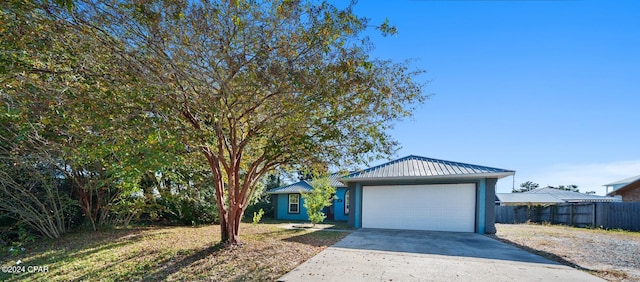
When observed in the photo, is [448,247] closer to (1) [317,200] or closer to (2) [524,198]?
(1) [317,200]

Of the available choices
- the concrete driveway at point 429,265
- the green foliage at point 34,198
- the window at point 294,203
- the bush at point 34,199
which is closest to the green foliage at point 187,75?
the concrete driveway at point 429,265

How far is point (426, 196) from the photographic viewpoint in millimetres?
12391

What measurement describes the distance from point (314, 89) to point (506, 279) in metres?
4.65

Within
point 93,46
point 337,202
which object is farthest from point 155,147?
point 337,202

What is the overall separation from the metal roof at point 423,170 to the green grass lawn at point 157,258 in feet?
14.3

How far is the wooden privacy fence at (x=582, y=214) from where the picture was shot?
A: 1419 centimetres

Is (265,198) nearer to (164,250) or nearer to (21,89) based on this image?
(164,250)

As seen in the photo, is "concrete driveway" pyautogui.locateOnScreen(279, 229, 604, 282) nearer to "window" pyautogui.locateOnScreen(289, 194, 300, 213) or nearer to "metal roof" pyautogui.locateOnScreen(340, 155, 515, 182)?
"metal roof" pyautogui.locateOnScreen(340, 155, 515, 182)

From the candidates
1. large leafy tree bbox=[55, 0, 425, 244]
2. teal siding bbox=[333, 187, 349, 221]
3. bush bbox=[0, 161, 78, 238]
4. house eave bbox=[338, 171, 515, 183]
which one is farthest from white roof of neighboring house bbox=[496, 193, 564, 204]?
bush bbox=[0, 161, 78, 238]

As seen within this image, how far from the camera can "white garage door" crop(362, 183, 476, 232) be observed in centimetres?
1184

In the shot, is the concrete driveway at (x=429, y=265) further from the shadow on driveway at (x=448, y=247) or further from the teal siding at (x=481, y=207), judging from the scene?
the teal siding at (x=481, y=207)

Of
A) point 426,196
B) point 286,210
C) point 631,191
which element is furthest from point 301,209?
point 631,191

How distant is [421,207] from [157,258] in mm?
9614

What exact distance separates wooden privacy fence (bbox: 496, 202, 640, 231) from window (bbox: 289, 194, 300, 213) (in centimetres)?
1260
